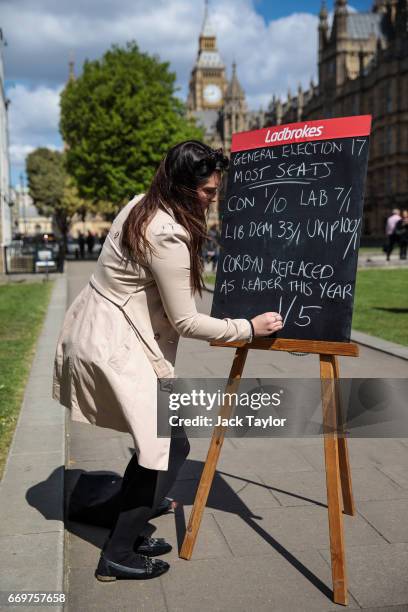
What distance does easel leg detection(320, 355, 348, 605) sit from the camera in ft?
10.2

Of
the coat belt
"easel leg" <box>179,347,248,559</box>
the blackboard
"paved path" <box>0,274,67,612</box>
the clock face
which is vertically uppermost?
the clock face

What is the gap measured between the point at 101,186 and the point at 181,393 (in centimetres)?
3927

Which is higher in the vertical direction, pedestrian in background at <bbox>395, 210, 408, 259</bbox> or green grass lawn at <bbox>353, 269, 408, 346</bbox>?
pedestrian in background at <bbox>395, 210, 408, 259</bbox>

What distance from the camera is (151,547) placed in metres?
3.54

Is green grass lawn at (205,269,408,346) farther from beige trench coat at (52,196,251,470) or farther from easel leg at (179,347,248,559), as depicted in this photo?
beige trench coat at (52,196,251,470)

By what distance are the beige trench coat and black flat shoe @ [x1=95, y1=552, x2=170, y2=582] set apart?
0.60 meters

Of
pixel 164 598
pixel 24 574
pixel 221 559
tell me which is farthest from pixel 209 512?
pixel 24 574

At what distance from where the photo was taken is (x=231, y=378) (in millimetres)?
3516

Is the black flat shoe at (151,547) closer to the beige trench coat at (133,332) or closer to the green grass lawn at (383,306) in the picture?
the beige trench coat at (133,332)

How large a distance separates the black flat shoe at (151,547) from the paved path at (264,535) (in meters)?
0.07

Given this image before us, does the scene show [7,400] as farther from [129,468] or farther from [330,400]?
[330,400]

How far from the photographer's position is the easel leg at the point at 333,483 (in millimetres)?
3094

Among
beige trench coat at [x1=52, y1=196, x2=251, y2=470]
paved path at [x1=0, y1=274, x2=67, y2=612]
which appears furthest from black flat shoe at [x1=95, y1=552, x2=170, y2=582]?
beige trench coat at [x1=52, y1=196, x2=251, y2=470]

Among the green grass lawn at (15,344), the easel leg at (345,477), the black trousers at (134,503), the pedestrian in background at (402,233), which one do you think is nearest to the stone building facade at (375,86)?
the pedestrian in background at (402,233)
